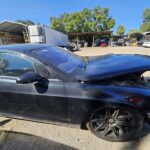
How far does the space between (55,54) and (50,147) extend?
5.09ft

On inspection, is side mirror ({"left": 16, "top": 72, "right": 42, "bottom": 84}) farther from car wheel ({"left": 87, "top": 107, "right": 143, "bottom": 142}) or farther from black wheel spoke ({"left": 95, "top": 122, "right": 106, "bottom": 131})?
black wheel spoke ({"left": 95, "top": 122, "right": 106, "bottom": 131})

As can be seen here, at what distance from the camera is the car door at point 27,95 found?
113 inches

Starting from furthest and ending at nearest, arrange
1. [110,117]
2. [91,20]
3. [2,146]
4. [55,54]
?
[91,20]
[55,54]
[2,146]
[110,117]

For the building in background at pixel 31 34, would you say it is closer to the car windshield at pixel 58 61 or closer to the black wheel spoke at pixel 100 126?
the car windshield at pixel 58 61

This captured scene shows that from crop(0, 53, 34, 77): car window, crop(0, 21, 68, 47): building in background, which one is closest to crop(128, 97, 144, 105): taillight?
crop(0, 53, 34, 77): car window

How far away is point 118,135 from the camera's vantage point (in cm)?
288

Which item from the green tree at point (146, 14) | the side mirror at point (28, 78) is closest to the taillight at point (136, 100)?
the side mirror at point (28, 78)

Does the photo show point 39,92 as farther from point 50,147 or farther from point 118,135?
point 118,135

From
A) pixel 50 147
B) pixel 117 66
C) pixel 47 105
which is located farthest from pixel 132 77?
pixel 50 147

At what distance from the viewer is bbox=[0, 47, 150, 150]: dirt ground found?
282 centimetres

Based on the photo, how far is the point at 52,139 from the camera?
3105 mm

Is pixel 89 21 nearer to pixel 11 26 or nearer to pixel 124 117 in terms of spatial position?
pixel 11 26

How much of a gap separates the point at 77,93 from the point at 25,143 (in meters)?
1.17

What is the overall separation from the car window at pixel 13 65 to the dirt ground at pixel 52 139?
1.00 m
